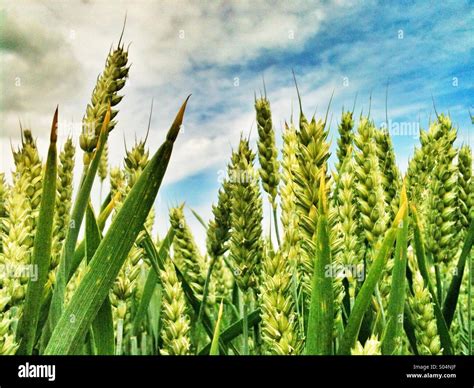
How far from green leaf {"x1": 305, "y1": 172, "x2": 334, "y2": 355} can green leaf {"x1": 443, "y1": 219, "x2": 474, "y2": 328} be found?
431mm

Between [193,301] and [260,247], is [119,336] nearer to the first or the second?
[193,301]

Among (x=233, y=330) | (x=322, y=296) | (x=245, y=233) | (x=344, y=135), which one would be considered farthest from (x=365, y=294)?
(x=344, y=135)

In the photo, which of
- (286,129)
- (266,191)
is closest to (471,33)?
(286,129)

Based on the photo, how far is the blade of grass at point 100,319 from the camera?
906 millimetres

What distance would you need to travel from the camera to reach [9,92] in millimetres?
1241

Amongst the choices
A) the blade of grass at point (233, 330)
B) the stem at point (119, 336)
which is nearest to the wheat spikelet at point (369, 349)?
the blade of grass at point (233, 330)

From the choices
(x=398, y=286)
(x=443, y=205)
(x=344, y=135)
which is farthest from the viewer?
(x=344, y=135)

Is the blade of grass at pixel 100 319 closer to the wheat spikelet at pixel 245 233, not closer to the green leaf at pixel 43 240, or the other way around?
the green leaf at pixel 43 240

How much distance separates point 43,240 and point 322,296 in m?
0.49

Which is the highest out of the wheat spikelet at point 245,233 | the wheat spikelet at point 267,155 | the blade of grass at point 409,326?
the wheat spikelet at point 267,155

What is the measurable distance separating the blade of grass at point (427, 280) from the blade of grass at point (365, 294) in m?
0.20

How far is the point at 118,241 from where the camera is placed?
2.45 feet

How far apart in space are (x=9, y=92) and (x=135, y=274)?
0.61 meters

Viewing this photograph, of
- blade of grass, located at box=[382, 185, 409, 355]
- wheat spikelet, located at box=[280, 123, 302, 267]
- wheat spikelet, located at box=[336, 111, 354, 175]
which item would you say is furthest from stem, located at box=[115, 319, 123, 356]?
wheat spikelet, located at box=[336, 111, 354, 175]
